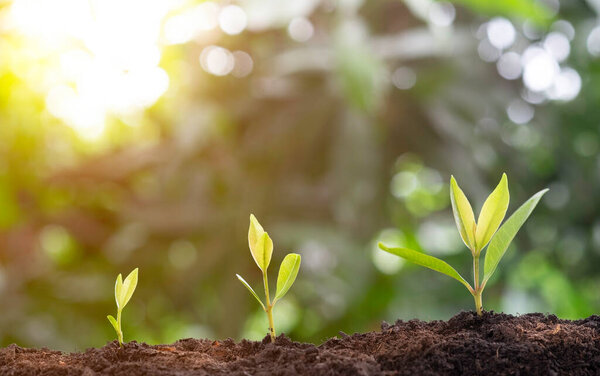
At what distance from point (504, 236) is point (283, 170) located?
3.52ft

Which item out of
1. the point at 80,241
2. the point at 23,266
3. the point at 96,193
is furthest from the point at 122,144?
the point at 23,266

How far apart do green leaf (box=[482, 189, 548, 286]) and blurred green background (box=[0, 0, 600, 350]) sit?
77 cm

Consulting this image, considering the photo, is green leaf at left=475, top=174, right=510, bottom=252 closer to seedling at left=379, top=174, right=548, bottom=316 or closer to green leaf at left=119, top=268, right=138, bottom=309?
seedling at left=379, top=174, right=548, bottom=316

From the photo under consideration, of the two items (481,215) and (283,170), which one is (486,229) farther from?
(283,170)

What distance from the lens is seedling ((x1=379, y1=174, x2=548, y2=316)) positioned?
0.28m

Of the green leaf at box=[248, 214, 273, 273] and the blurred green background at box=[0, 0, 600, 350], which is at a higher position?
the blurred green background at box=[0, 0, 600, 350]

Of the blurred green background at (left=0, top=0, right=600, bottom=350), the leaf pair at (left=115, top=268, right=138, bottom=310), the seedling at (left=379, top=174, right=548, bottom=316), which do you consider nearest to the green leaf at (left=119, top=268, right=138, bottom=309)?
the leaf pair at (left=115, top=268, right=138, bottom=310)

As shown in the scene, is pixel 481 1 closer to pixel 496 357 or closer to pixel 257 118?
pixel 257 118

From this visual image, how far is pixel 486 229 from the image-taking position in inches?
11.4

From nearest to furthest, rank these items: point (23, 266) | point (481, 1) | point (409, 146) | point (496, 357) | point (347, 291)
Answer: point (496, 357), point (481, 1), point (347, 291), point (23, 266), point (409, 146)

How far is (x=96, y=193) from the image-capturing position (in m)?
1.32

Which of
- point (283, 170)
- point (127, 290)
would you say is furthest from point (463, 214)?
point (283, 170)

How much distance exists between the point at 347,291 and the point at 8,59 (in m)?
0.78

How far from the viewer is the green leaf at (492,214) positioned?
0.28 m
